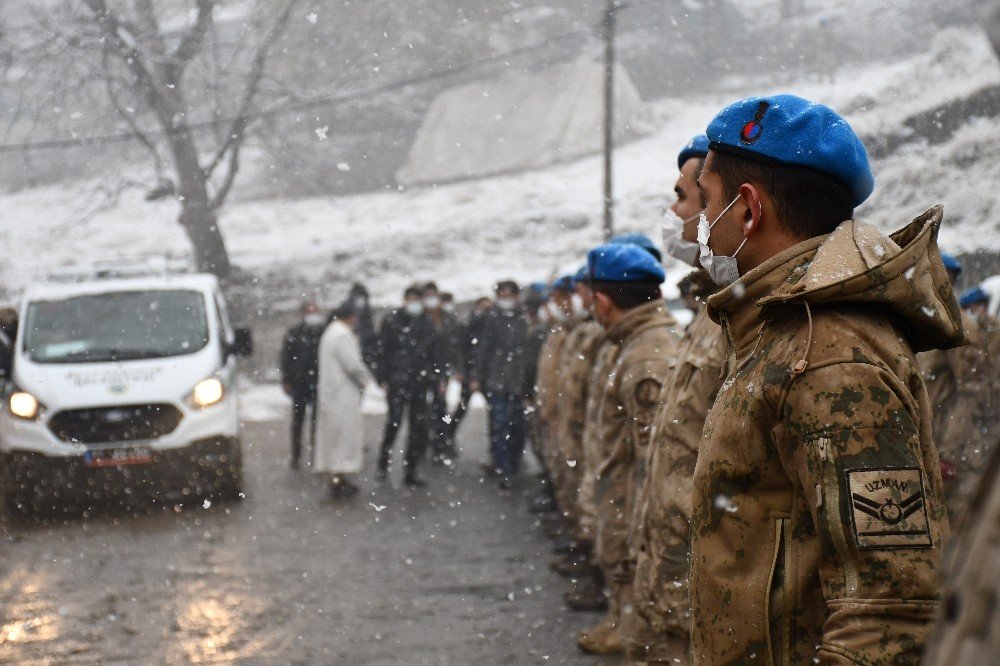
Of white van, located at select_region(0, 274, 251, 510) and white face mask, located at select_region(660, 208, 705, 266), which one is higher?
white face mask, located at select_region(660, 208, 705, 266)

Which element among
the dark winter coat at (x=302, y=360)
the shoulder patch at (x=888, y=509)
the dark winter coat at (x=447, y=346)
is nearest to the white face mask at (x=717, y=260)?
the shoulder patch at (x=888, y=509)

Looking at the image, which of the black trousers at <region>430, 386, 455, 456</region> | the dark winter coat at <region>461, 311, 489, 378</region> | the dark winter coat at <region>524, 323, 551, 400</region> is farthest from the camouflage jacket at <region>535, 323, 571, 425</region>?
the black trousers at <region>430, 386, 455, 456</region>

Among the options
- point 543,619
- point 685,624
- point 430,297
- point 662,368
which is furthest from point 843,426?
point 430,297

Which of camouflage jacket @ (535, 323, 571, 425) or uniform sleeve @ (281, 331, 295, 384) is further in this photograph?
uniform sleeve @ (281, 331, 295, 384)

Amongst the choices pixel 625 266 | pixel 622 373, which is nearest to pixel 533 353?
pixel 625 266

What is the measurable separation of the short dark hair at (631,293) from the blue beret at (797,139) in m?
2.84

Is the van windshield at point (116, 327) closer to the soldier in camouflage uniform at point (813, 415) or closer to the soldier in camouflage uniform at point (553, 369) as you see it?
the soldier in camouflage uniform at point (553, 369)

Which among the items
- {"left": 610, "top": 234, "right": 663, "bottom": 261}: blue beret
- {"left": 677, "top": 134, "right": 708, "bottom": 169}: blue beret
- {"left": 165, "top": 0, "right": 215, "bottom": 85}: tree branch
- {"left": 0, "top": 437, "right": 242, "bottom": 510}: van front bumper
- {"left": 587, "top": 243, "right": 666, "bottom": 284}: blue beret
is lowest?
{"left": 0, "top": 437, "right": 242, "bottom": 510}: van front bumper

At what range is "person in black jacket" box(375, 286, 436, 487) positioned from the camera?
1118cm

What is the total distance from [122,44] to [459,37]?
37.7 feet

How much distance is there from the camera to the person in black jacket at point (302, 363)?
37.8ft

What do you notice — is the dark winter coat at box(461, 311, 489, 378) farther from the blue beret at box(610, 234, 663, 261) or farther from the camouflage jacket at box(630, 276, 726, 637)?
the camouflage jacket at box(630, 276, 726, 637)

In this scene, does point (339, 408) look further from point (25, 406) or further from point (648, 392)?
point (648, 392)

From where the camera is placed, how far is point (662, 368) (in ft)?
14.0
